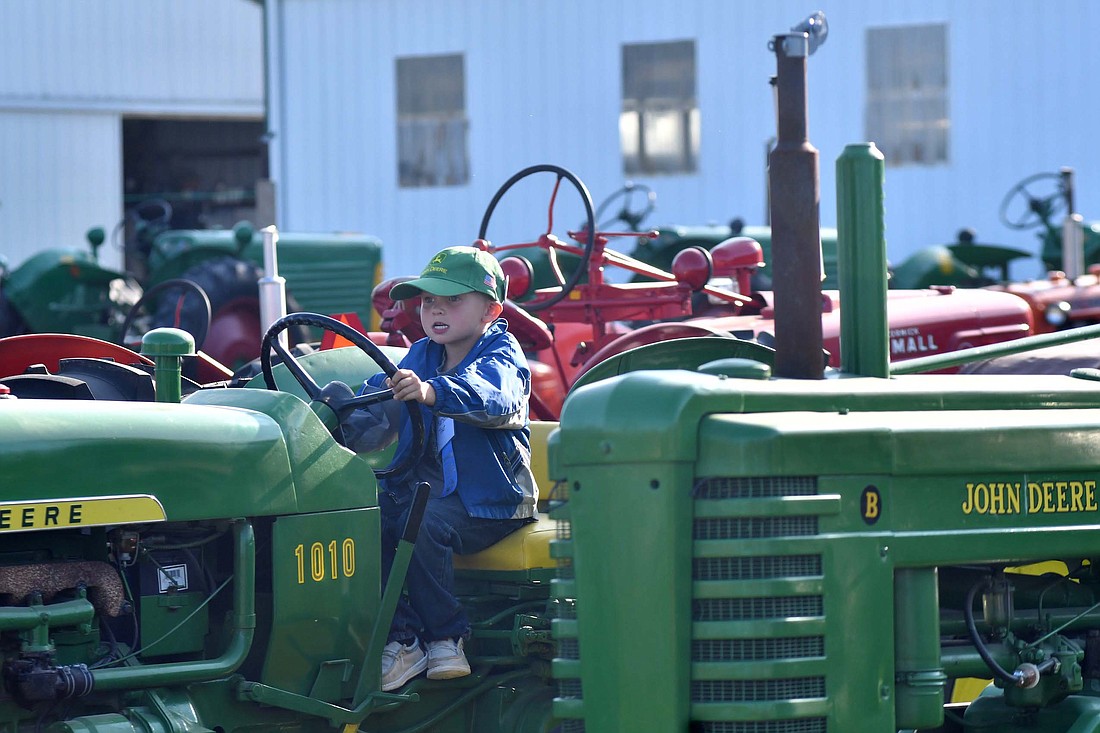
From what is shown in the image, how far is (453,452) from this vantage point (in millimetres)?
4160

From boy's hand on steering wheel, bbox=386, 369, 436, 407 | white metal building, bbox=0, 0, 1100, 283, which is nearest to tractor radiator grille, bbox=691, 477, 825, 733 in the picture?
boy's hand on steering wheel, bbox=386, 369, 436, 407

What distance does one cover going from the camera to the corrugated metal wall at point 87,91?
23625 millimetres

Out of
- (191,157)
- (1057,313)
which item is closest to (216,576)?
(1057,313)

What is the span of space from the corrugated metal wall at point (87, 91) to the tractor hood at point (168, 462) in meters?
20.8

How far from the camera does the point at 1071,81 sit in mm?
17328

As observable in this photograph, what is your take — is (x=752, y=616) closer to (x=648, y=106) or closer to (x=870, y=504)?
(x=870, y=504)

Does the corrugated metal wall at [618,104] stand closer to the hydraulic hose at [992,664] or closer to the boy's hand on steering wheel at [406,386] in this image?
the boy's hand on steering wheel at [406,386]

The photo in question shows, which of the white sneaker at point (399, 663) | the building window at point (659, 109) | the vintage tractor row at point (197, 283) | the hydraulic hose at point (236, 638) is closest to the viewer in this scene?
the hydraulic hose at point (236, 638)

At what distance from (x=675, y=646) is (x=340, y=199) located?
1703cm

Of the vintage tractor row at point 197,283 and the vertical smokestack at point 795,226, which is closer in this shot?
the vertical smokestack at point 795,226

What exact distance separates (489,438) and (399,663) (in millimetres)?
597

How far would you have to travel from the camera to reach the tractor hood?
132 inches

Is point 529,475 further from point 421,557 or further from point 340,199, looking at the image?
point 340,199

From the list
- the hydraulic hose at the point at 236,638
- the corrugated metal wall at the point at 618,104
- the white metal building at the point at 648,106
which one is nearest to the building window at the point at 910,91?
the white metal building at the point at 648,106
